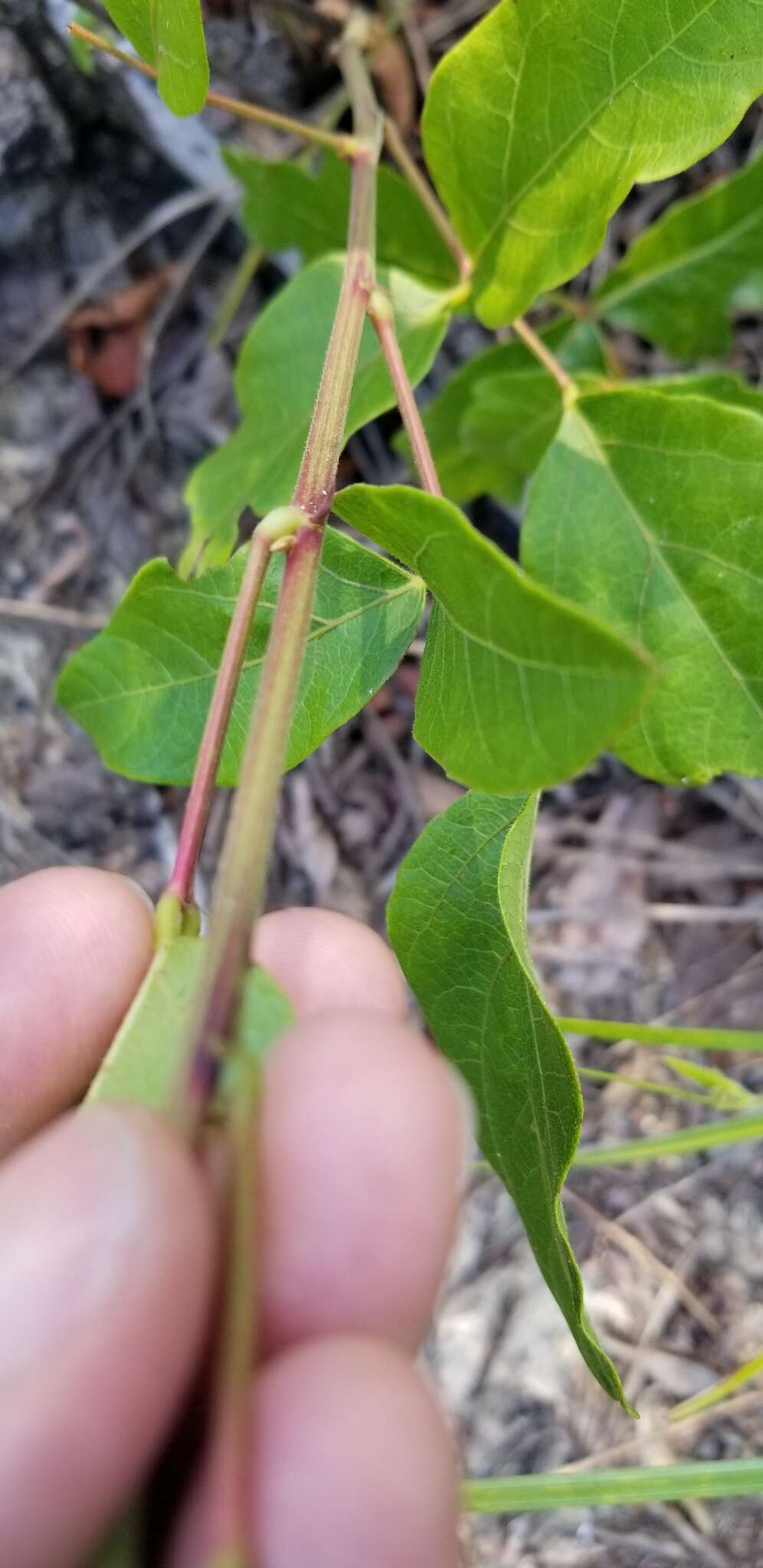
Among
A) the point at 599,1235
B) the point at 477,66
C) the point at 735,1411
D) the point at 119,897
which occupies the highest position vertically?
the point at 477,66

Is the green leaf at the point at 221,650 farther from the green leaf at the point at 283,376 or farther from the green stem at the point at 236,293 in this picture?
the green stem at the point at 236,293

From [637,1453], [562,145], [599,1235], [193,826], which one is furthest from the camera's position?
[599,1235]

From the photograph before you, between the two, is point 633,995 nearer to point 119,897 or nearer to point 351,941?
point 351,941

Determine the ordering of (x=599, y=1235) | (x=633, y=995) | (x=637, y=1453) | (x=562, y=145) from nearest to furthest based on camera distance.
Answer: (x=562, y=145), (x=637, y=1453), (x=599, y=1235), (x=633, y=995)

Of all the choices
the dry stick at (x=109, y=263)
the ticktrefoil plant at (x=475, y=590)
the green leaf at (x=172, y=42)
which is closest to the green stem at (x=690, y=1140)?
the ticktrefoil plant at (x=475, y=590)

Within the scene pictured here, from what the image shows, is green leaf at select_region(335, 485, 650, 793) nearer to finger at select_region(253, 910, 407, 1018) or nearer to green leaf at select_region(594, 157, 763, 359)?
finger at select_region(253, 910, 407, 1018)

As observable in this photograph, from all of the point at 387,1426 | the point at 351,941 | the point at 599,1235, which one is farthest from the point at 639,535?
the point at 599,1235

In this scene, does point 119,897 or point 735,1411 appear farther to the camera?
point 735,1411

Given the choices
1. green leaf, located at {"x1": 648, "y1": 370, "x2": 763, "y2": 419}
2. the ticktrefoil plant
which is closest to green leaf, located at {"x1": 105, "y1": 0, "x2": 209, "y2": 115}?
the ticktrefoil plant
